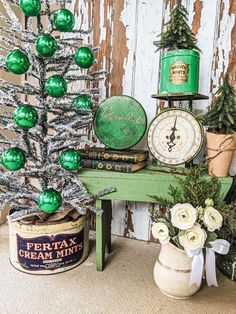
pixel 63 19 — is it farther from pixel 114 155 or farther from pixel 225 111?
pixel 225 111

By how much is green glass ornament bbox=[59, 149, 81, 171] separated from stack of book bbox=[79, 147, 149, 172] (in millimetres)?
114

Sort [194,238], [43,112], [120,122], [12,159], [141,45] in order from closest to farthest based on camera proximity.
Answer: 1. [194,238]
2. [12,159]
3. [43,112]
4. [120,122]
5. [141,45]

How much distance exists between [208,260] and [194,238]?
0.47 ft

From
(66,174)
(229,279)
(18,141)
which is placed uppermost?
(18,141)

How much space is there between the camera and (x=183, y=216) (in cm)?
91

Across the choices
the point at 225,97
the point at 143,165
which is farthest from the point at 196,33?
the point at 143,165

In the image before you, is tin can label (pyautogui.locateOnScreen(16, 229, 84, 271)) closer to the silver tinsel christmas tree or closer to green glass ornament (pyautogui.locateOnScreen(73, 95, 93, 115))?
the silver tinsel christmas tree

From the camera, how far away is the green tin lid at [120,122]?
1.23m

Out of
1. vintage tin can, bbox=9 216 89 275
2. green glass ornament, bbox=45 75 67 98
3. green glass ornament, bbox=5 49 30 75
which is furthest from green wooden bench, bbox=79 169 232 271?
green glass ornament, bbox=5 49 30 75

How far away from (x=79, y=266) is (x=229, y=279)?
0.65 metres

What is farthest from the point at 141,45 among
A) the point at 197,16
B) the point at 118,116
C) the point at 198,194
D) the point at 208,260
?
the point at 208,260

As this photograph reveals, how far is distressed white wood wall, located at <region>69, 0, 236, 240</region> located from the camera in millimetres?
1222

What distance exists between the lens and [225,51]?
1221 mm

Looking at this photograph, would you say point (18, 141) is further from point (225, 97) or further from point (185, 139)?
point (225, 97)
